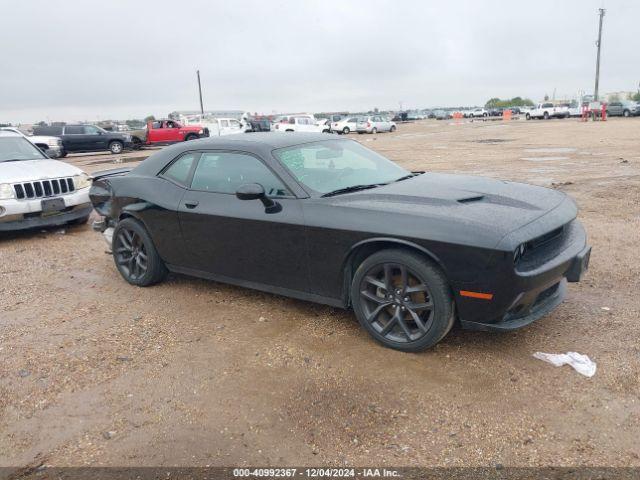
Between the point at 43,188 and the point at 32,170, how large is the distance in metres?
0.46

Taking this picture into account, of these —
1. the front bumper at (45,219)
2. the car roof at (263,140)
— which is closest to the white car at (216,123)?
the front bumper at (45,219)

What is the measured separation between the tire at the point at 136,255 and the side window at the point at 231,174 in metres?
0.86

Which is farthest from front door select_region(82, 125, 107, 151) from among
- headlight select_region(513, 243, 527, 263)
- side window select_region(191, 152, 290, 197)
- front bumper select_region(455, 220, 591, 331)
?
headlight select_region(513, 243, 527, 263)

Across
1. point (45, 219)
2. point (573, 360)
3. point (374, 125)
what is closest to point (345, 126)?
point (374, 125)

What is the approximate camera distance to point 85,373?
368cm

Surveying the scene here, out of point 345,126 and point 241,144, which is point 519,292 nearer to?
point 241,144

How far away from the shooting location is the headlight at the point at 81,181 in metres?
8.24

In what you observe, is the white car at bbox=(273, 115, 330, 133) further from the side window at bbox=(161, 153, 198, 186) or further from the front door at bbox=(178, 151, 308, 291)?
the front door at bbox=(178, 151, 308, 291)

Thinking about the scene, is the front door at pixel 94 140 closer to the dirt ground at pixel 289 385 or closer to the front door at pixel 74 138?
the front door at pixel 74 138

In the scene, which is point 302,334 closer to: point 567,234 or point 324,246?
point 324,246

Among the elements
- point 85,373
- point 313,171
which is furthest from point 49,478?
point 313,171

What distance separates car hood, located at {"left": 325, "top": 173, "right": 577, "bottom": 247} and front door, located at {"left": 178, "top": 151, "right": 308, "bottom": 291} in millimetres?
467

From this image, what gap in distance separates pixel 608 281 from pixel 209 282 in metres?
3.86

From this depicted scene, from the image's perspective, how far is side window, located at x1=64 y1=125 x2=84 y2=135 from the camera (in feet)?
85.2
